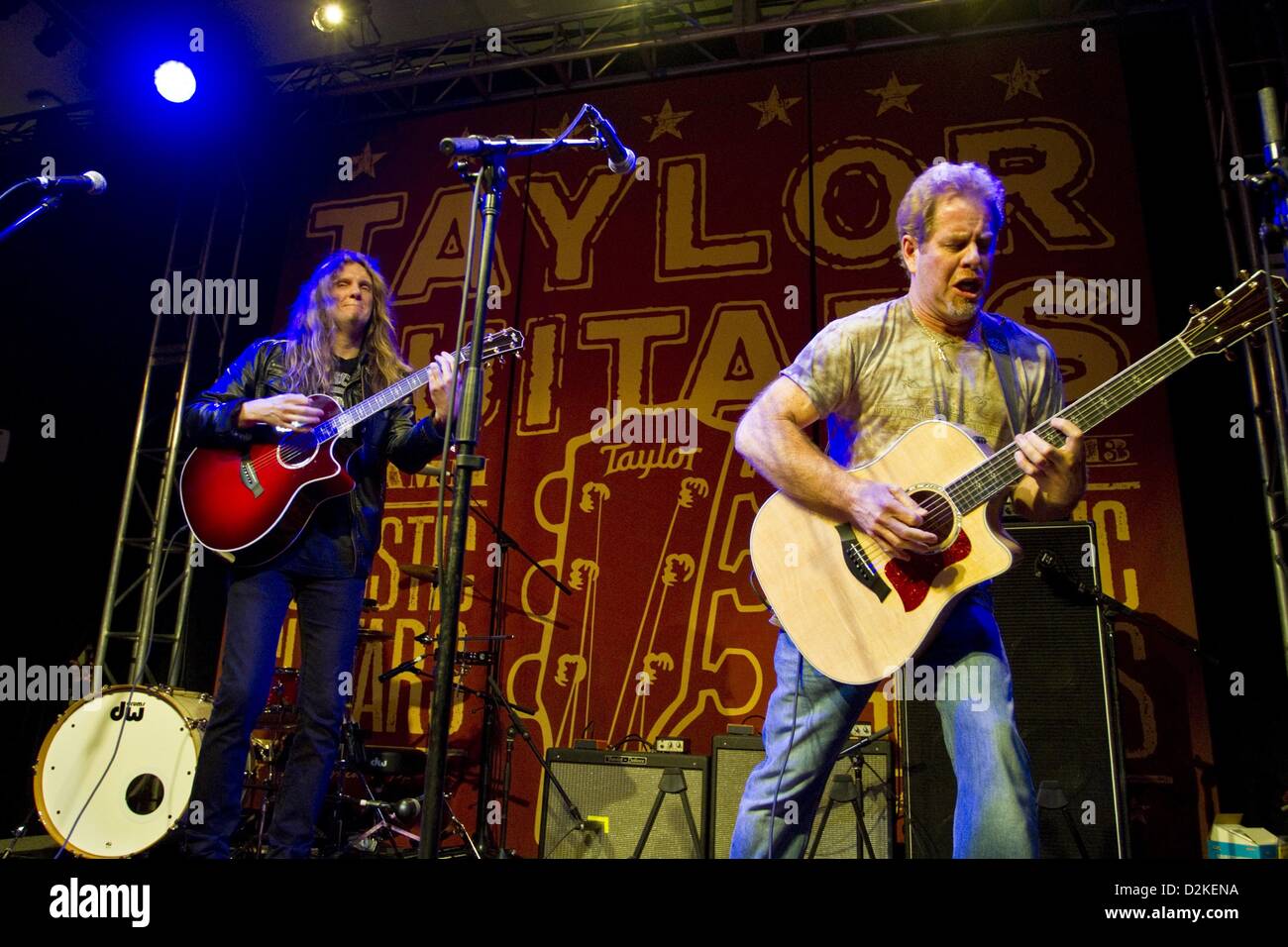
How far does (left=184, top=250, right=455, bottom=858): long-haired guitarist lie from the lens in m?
2.77

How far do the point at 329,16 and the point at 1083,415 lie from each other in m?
5.83

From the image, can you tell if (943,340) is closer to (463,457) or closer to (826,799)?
(463,457)

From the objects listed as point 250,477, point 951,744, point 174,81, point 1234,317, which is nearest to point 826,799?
point 951,744

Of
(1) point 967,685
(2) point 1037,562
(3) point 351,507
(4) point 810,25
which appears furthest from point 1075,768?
(4) point 810,25

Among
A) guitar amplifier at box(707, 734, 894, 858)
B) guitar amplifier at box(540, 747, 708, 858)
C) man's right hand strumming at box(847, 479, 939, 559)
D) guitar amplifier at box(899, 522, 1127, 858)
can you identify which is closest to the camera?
man's right hand strumming at box(847, 479, 939, 559)

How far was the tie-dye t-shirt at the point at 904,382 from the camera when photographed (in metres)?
2.36

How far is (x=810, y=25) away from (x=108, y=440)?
5.45m

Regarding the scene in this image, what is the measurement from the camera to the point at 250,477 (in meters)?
3.24

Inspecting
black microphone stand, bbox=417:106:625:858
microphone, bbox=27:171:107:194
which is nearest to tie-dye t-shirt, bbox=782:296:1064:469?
black microphone stand, bbox=417:106:625:858

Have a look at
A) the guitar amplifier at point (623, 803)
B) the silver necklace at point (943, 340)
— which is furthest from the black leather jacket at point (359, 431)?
the guitar amplifier at point (623, 803)

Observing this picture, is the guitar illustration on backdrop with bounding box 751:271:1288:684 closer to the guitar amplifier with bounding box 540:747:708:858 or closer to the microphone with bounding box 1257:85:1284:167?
the microphone with bounding box 1257:85:1284:167

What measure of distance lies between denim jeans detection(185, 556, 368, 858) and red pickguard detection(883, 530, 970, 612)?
1795 millimetres

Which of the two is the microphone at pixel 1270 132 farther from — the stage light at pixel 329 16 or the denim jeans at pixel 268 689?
the stage light at pixel 329 16

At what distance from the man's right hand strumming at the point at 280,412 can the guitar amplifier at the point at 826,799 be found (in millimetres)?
2377
